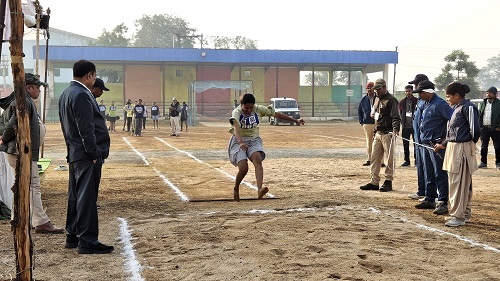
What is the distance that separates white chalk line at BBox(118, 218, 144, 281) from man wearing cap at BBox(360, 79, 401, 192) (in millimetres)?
4928

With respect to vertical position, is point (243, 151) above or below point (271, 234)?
above

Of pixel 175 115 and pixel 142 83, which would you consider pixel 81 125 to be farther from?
pixel 142 83

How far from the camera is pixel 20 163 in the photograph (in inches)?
207

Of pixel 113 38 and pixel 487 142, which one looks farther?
pixel 113 38

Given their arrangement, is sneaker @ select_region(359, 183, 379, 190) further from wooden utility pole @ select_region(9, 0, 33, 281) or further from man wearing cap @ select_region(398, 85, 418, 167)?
wooden utility pole @ select_region(9, 0, 33, 281)

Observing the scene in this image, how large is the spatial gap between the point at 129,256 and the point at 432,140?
4.87 m

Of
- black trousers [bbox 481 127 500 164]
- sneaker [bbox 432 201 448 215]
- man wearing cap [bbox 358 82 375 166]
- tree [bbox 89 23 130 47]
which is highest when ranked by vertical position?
tree [bbox 89 23 130 47]

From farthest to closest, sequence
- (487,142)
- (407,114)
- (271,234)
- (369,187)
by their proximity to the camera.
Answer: (487,142) → (407,114) → (369,187) → (271,234)

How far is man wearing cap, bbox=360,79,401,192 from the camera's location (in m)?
11.3

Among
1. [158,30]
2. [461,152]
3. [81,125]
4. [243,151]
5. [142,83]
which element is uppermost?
[158,30]

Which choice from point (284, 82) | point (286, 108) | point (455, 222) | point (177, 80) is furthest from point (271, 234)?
point (284, 82)

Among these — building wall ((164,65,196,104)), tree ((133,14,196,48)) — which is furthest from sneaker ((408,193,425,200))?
tree ((133,14,196,48))

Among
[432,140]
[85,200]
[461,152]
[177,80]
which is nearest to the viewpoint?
[85,200]

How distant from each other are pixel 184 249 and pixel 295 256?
117cm
